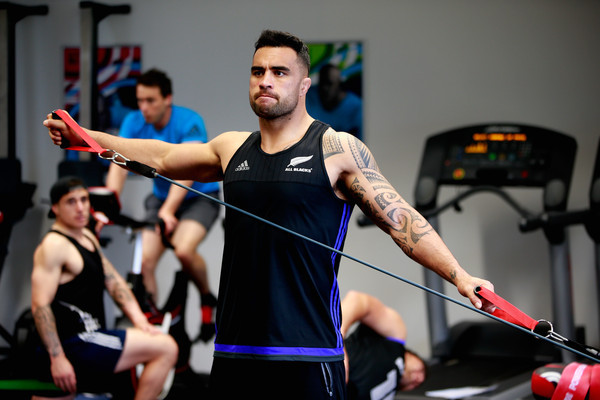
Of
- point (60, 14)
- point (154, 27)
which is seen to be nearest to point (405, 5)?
point (154, 27)

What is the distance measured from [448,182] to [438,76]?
97cm

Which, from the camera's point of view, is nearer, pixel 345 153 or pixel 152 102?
pixel 345 153

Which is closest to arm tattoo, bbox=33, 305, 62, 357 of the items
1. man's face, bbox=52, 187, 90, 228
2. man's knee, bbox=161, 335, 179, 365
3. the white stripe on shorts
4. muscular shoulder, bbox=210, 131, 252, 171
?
the white stripe on shorts

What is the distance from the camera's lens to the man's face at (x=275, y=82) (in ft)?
6.03

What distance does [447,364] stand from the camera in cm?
443

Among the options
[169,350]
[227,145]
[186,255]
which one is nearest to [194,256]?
[186,255]

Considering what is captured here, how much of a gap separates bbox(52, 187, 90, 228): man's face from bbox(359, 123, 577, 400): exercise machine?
74.7 inches

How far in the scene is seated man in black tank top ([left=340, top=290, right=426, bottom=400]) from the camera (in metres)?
3.00

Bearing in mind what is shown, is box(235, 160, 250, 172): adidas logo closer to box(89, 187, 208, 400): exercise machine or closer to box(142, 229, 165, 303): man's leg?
box(89, 187, 208, 400): exercise machine

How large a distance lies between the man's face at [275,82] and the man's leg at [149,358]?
2016mm

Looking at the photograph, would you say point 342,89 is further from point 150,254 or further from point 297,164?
point 297,164

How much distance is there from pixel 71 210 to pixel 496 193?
2320 millimetres

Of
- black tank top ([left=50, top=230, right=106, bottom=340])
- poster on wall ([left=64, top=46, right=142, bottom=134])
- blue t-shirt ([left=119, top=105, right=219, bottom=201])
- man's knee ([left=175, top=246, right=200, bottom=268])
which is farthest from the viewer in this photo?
poster on wall ([left=64, top=46, right=142, bottom=134])

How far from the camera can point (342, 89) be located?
17.1 feet
